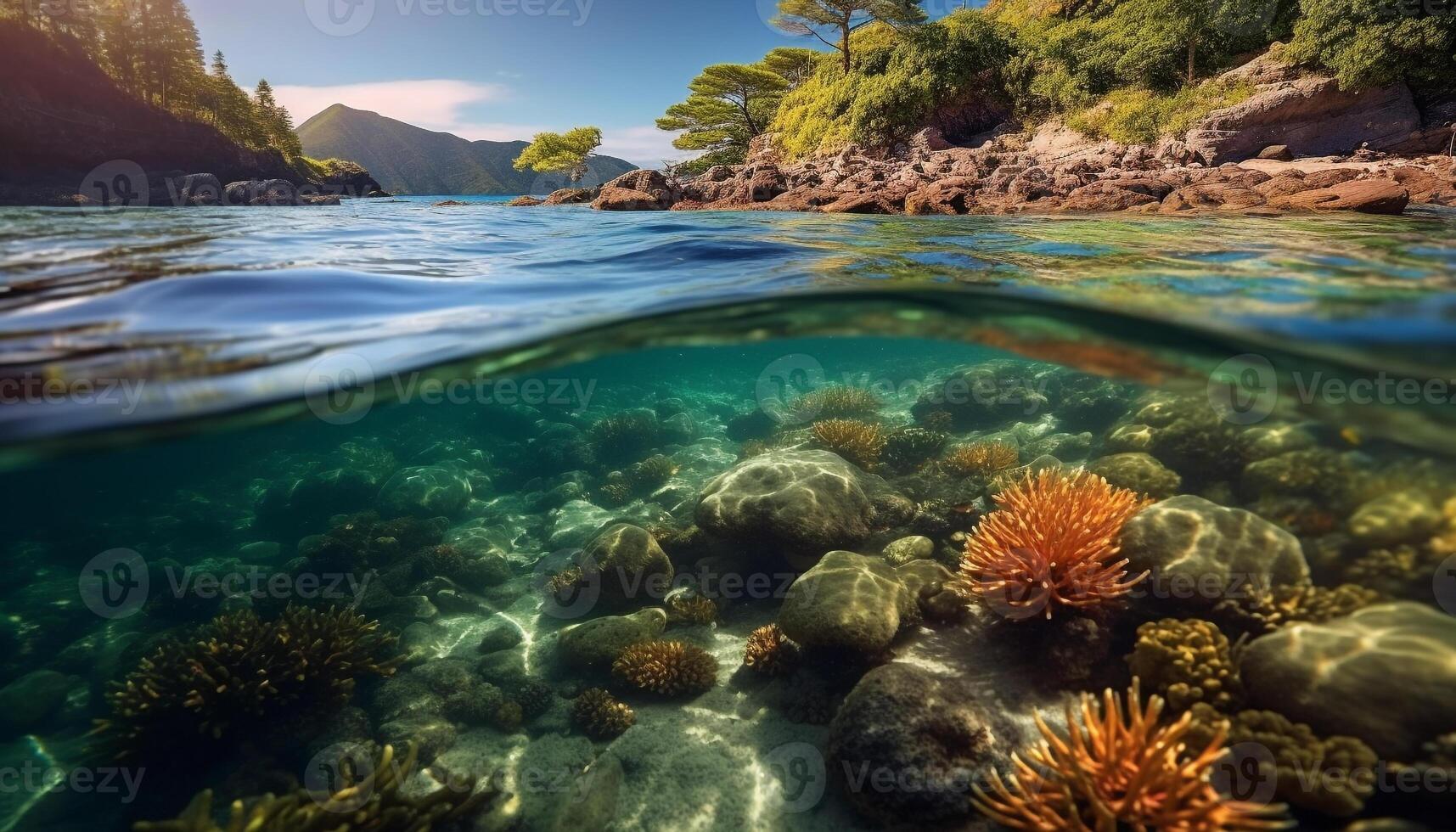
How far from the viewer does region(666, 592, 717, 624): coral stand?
→ 7.38m

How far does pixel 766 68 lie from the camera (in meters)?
45.2

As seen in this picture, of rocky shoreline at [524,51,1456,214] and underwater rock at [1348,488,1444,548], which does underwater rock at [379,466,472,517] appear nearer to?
rocky shoreline at [524,51,1456,214]

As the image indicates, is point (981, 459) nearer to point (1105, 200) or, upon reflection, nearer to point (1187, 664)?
point (1187, 664)

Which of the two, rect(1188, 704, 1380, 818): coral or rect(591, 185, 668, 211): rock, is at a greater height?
rect(591, 185, 668, 211): rock

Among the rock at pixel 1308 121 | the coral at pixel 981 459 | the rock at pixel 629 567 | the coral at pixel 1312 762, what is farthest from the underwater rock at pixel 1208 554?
the rock at pixel 1308 121

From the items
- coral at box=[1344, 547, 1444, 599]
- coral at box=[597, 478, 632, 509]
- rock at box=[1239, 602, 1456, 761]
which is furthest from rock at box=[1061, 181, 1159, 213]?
coral at box=[597, 478, 632, 509]

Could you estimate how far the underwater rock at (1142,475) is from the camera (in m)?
7.39

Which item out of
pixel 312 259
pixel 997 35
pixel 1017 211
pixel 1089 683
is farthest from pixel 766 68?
pixel 1089 683

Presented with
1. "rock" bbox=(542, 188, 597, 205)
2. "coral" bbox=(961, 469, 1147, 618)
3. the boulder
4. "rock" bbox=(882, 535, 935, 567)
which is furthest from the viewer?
"rock" bbox=(542, 188, 597, 205)

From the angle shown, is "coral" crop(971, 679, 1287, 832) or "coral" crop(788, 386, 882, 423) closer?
"coral" crop(971, 679, 1287, 832)

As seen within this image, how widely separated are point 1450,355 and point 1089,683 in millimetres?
3478

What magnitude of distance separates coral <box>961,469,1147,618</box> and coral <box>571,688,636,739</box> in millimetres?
3897

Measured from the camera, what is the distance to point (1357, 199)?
1058 centimetres

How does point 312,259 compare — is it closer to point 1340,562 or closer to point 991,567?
point 991,567
